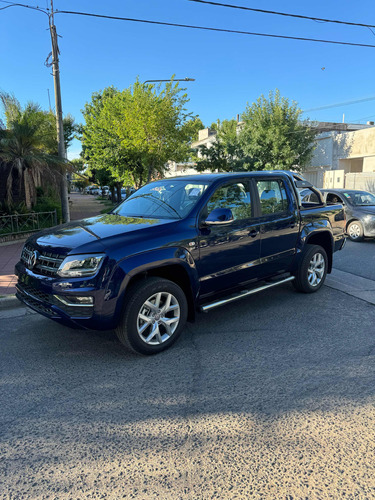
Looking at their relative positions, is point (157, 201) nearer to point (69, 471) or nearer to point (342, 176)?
point (69, 471)

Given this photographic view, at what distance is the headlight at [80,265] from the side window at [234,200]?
1464mm

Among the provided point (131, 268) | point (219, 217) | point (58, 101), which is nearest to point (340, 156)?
point (58, 101)

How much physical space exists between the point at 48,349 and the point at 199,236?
2.03 meters

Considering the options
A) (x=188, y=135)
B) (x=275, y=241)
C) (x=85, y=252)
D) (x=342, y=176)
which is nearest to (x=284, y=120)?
(x=342, y=176)

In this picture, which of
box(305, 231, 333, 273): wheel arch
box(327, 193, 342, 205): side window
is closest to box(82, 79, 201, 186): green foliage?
box(327, 193, 342, 205): side window

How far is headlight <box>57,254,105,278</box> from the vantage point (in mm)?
3357

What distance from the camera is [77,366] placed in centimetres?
357

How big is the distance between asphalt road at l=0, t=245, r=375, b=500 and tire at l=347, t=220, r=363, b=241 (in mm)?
6756

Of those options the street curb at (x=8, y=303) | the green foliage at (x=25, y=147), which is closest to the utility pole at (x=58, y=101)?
the green foliage at (x=25, y=147)

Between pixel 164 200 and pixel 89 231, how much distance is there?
1.09 m

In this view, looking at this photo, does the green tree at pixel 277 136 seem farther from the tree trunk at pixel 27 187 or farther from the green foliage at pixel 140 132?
the tree trunk at pixel 27 187

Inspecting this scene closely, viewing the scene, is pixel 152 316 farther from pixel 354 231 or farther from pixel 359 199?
pixel 359 199

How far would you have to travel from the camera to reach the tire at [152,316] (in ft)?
11.5

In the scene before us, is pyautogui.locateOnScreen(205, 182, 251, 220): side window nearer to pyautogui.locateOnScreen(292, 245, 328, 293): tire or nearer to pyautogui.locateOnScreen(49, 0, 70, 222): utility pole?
pyautogui.locateOnScreen(292, 245, 328, 293): tire
